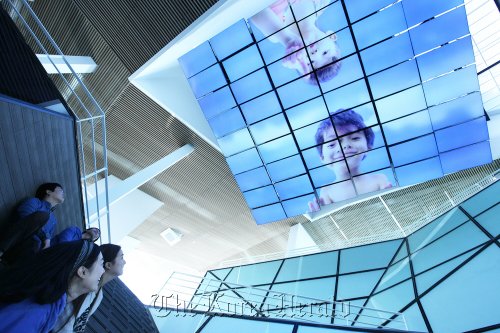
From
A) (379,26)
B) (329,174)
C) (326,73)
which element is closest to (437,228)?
(329,174)

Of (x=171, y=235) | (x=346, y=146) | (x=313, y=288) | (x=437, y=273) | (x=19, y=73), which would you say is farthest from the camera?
(x=171, y=235)

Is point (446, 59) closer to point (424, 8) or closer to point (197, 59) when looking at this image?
point (424, 8)

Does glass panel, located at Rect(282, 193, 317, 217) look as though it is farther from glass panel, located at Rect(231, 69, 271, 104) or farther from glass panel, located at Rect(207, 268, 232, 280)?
glass panel, located at Rect(231, 69, 271, 104)

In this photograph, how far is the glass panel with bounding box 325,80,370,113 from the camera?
49.2 feet

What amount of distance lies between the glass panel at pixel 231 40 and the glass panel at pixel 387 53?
16.2 feet

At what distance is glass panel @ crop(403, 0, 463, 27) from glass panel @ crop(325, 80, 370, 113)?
10.1 ft

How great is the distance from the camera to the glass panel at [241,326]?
6.77 m

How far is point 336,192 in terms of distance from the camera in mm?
18906

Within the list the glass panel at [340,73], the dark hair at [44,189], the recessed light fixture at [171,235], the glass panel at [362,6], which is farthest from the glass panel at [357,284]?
the recessed light fixture at [171,235]

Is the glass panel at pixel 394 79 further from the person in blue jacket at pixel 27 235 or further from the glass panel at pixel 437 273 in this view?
the person in blue jacket at pixel 27 235

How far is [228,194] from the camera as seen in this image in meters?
23.1

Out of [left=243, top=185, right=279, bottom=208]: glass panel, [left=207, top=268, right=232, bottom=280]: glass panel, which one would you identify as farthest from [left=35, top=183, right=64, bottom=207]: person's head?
[left=243, top=185, right=279, bottom=208]: glass panel

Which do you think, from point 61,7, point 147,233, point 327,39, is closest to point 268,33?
point 327,39

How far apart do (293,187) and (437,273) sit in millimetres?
10542
